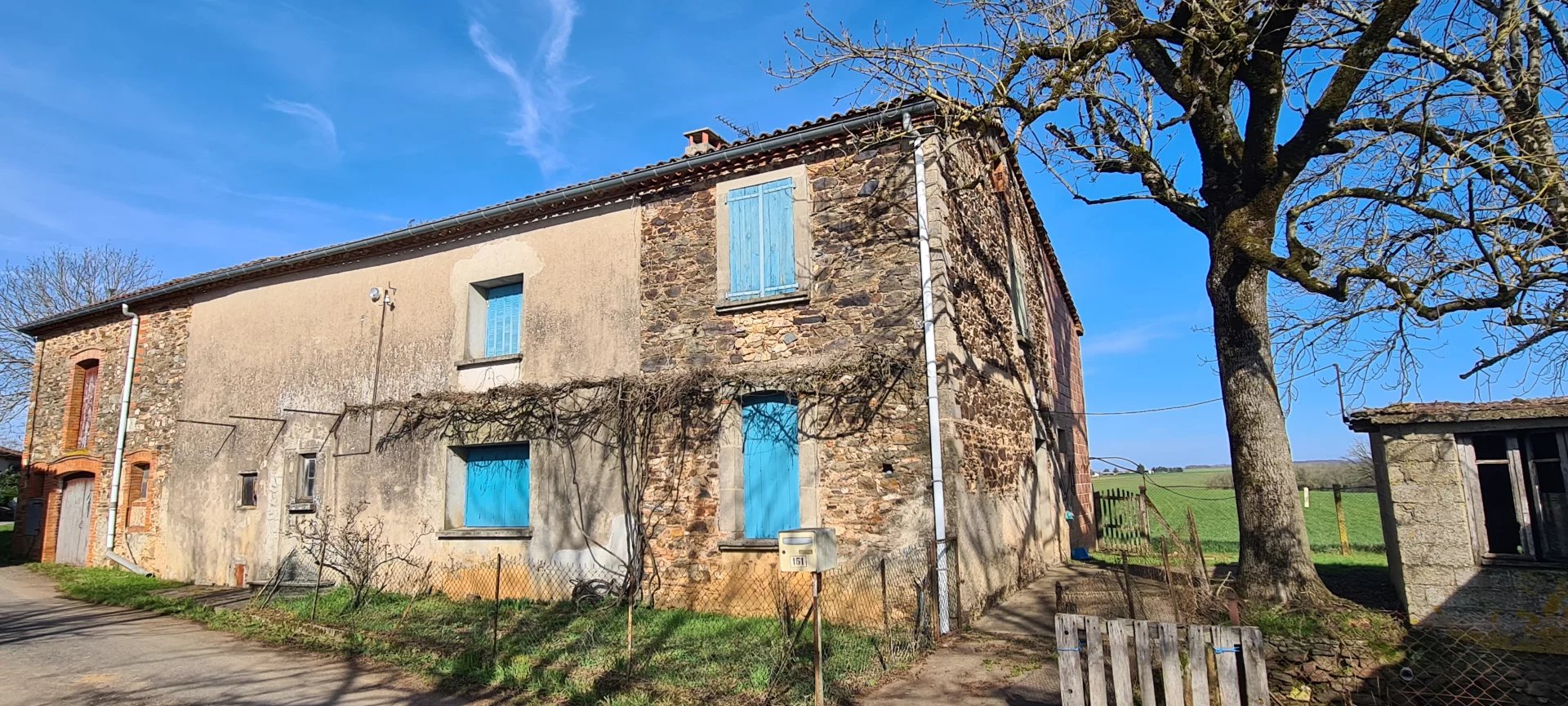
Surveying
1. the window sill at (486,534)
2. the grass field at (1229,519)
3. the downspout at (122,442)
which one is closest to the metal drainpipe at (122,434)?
the downspout at (122,442)

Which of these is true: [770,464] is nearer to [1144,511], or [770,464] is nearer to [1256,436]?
[1144,511]

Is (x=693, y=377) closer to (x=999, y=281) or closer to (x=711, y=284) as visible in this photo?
(x=711, y=284)

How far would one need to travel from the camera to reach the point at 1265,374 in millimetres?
8578

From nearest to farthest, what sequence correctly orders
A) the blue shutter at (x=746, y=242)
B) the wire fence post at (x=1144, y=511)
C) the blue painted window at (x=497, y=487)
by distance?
the wire fence post at (x=1144, y=511) < the blue shutter at (x=746, y=242) < the blue painted window at (x=497, y=487)

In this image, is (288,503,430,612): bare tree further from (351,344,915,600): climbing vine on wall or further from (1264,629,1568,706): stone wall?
(1264,629,1568,706): stone wall

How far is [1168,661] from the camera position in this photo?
511cm

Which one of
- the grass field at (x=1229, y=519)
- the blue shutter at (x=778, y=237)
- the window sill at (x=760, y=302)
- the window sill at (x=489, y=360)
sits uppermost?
the blue shutter at (x=778, y=237)

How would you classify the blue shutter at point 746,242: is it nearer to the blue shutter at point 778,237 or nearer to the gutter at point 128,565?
the blue shutter at point 778,237

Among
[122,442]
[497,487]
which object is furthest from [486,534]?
[122,442]

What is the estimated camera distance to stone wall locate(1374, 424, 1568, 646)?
684 cm

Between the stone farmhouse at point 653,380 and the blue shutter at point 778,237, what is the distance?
3 centimetres

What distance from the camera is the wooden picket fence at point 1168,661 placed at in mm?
4938

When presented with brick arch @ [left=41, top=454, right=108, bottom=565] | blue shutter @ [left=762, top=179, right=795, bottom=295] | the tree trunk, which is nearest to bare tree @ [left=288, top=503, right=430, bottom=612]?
blue shutter @ [left=762, top=179, right=795, bottom=295]

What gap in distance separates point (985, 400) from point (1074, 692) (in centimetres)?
530
